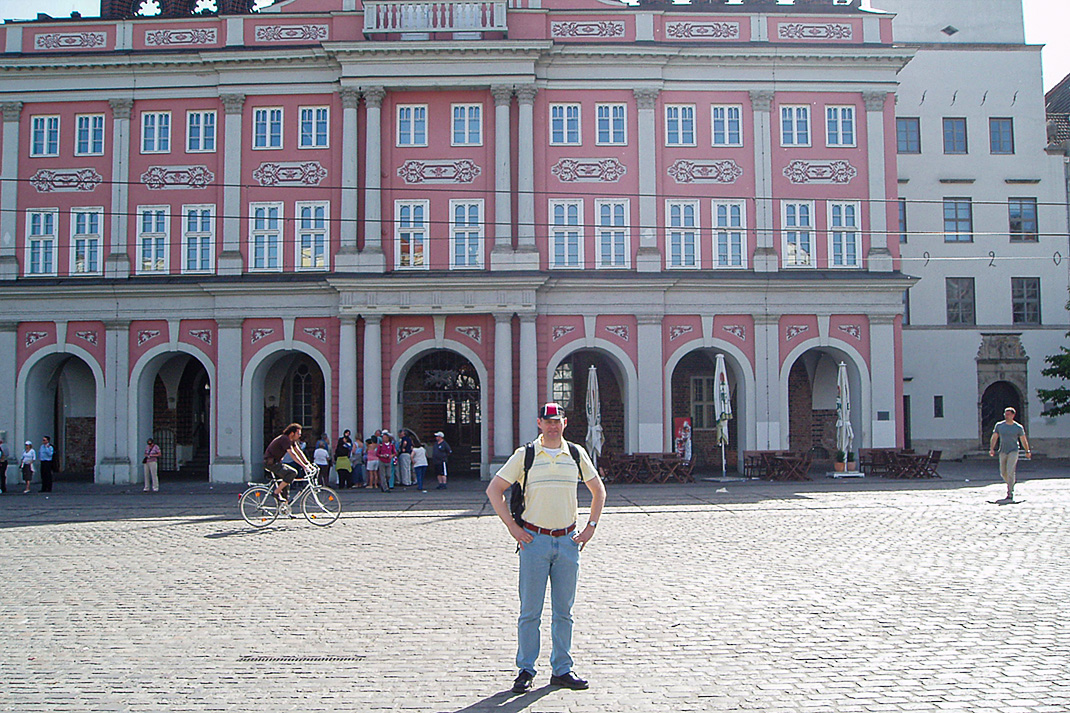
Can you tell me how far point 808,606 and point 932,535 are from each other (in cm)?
618

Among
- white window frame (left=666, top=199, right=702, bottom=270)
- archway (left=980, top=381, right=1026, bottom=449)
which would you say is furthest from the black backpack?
archway (left=980, top=381, right=1026, bottom=449)

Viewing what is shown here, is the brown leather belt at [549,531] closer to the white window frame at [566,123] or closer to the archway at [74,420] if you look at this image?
the white window frame at [566,123]

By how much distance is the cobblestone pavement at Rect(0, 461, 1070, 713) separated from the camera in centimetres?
663

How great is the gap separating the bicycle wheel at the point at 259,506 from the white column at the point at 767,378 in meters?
17.2

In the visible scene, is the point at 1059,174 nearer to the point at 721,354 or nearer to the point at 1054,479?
the point at 1054,479

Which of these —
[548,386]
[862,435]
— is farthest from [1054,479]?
[548,386]

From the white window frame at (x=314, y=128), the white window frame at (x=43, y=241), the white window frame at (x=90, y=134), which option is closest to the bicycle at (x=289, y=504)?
the white window frame at (x=314, y=128)

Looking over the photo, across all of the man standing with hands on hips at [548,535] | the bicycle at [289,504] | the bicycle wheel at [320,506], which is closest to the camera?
the man standing with hands on hips at [548,535]

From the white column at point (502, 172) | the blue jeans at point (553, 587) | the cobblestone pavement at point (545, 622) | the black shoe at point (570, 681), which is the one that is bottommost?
the cobblestone pavement at point (545, 622)

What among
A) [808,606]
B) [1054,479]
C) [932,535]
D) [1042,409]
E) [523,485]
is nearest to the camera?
[523,485]

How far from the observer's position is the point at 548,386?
1158 inches

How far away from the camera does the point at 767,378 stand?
29734 mm

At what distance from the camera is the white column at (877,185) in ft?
98.0

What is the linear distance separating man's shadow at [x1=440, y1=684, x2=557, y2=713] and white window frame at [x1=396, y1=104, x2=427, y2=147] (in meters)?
25.1
